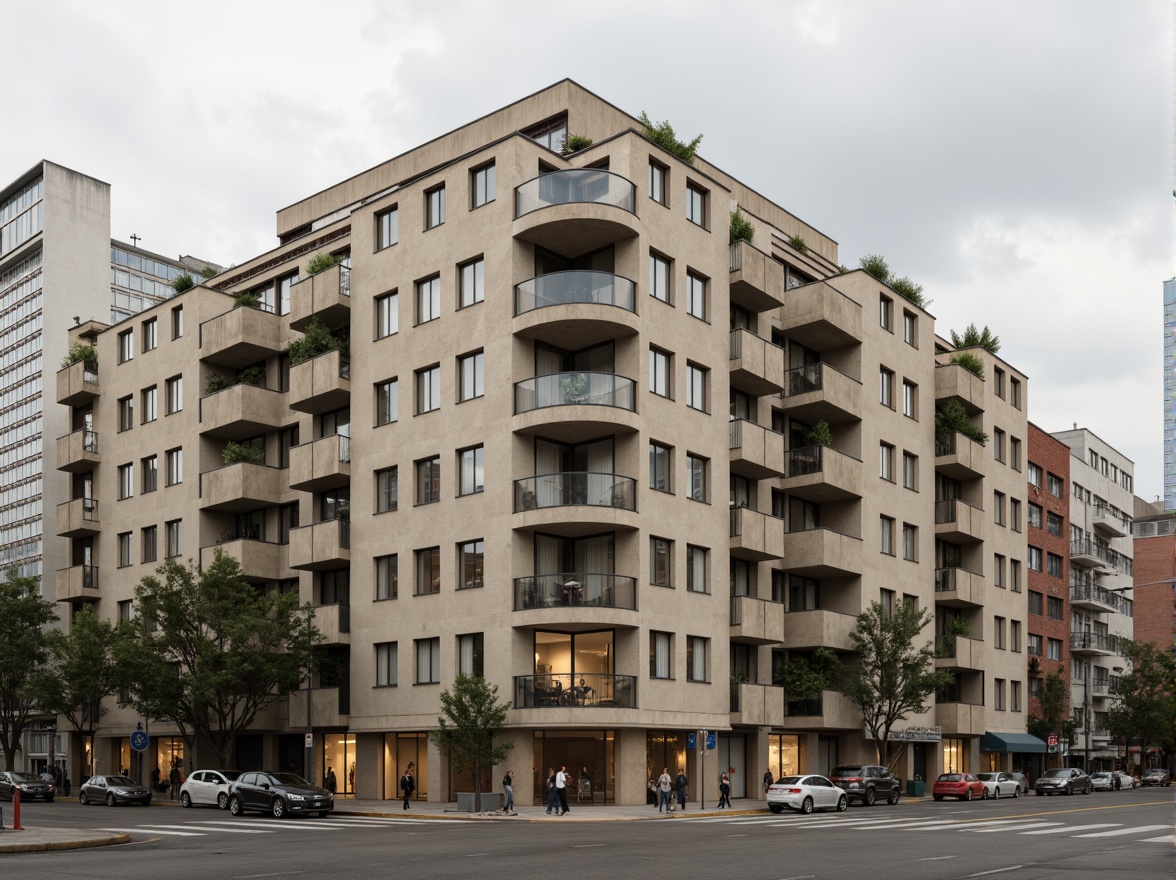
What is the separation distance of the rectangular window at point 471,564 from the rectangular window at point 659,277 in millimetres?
11661

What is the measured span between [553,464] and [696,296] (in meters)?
9.44

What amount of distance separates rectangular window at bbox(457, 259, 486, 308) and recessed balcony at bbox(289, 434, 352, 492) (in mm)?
8465

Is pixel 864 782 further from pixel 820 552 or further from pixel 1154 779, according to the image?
pixel 1154 779

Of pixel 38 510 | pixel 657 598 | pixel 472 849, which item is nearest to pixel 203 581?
pixel 657 598

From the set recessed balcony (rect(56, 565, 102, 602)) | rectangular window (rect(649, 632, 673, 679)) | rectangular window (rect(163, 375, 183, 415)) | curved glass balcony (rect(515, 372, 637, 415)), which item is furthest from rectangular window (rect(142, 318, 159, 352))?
rectangular window (rect(649, 632, 673, 679))

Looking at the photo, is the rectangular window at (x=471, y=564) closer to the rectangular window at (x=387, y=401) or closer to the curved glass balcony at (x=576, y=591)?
the curved glass balcony at (x=576, y=591)

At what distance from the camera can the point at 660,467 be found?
48.3m

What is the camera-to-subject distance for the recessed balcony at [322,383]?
2115 inches

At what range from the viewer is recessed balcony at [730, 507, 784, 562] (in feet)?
169

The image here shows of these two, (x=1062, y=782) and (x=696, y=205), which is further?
(x=1062, y=782)

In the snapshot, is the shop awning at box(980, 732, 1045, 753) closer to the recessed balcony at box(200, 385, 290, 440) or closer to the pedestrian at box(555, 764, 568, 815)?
the pedestrian at box(555, 764, 568, 815)

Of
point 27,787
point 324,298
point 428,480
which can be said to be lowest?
point 27,787

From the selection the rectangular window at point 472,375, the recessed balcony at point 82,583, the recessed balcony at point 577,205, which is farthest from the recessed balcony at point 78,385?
the recessed balcony at point 577,205

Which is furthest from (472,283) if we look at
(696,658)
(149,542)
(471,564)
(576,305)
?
(149,542)
